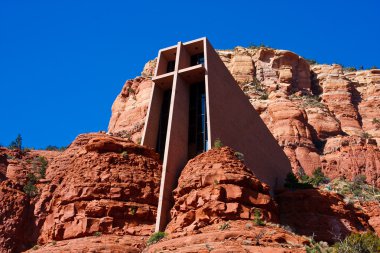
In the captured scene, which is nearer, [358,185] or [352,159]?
[358,185]

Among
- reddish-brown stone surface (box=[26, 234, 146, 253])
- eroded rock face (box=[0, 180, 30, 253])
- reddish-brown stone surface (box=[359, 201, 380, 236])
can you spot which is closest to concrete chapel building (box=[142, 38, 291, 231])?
reddish-brown stone surface (box=[26, 234, 146, 253])

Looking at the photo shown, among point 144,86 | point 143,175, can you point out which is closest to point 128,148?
point 143,175

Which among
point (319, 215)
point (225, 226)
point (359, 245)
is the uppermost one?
point (319, 215)

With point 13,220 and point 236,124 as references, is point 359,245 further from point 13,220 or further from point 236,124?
point 13,220

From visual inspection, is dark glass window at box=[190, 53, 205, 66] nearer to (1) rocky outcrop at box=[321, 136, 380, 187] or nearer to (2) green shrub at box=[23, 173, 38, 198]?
(2) green shrub at box=[23, 173, 38, 198]

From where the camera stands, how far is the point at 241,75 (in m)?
73.4

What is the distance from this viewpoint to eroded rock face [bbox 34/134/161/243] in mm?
20641

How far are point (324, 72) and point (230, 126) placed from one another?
5281 centimetres

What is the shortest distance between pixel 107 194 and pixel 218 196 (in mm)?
5391

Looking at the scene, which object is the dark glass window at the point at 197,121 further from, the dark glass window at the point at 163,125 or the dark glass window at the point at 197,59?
the dark glass window at the point at 163,125

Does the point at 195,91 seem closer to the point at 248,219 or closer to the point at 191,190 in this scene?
the point at 191,190

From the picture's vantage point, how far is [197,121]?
28.3 meters

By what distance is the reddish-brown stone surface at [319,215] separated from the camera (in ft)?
92.5

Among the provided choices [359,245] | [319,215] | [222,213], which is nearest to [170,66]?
[319,215]
